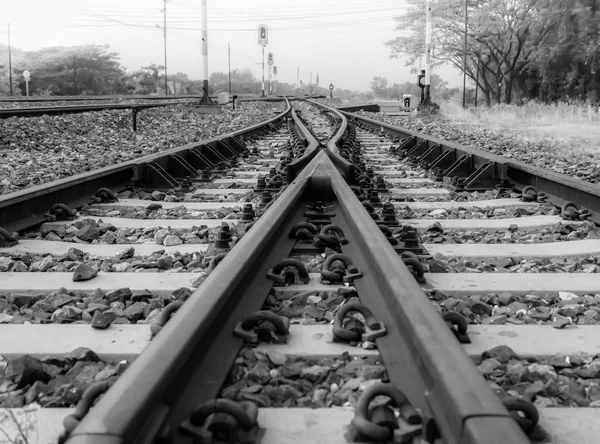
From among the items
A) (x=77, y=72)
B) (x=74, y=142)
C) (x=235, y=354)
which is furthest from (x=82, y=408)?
(x=77, y=72)

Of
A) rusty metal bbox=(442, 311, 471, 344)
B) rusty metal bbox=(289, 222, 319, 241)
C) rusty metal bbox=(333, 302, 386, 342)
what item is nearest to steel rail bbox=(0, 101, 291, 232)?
rusty metal bbox=(289, 222, 319, 241)

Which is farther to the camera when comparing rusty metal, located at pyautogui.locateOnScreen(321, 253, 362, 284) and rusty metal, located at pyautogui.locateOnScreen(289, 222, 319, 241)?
rusty metal, located at pyautogui.locateOnScreen(289, 222, 319, 241)

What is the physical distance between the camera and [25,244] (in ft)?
10.4

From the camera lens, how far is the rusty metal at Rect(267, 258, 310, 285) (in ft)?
7.66

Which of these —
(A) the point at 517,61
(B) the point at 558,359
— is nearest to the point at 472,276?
(B) the point at 558,359

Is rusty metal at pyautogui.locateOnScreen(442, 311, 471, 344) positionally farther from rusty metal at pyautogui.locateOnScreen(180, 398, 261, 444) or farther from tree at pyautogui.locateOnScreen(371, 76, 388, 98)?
tree at pyautogui.locateOnScreen(371, 76, 388, 98)

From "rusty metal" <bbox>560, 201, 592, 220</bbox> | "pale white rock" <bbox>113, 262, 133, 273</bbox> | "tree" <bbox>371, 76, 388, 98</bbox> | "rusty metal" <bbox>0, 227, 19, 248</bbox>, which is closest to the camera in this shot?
"pale white rock" <bbox>113, 262, 133, 273</bbox>

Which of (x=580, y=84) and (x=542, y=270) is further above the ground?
(x=580, y=84)

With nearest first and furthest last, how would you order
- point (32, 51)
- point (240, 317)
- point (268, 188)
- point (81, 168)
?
point (240, 317)
point (268, 188)
point (81, 168)
point (32, 51)

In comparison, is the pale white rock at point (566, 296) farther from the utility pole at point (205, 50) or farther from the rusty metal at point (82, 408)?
the utility pole at point (205, 50)

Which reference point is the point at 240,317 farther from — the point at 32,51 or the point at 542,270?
the point at 32,51

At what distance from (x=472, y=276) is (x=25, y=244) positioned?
2.13 m

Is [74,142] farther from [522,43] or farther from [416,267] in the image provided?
[522,43]

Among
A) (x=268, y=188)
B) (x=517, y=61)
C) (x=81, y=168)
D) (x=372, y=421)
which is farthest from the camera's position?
(x=517, y=61)
